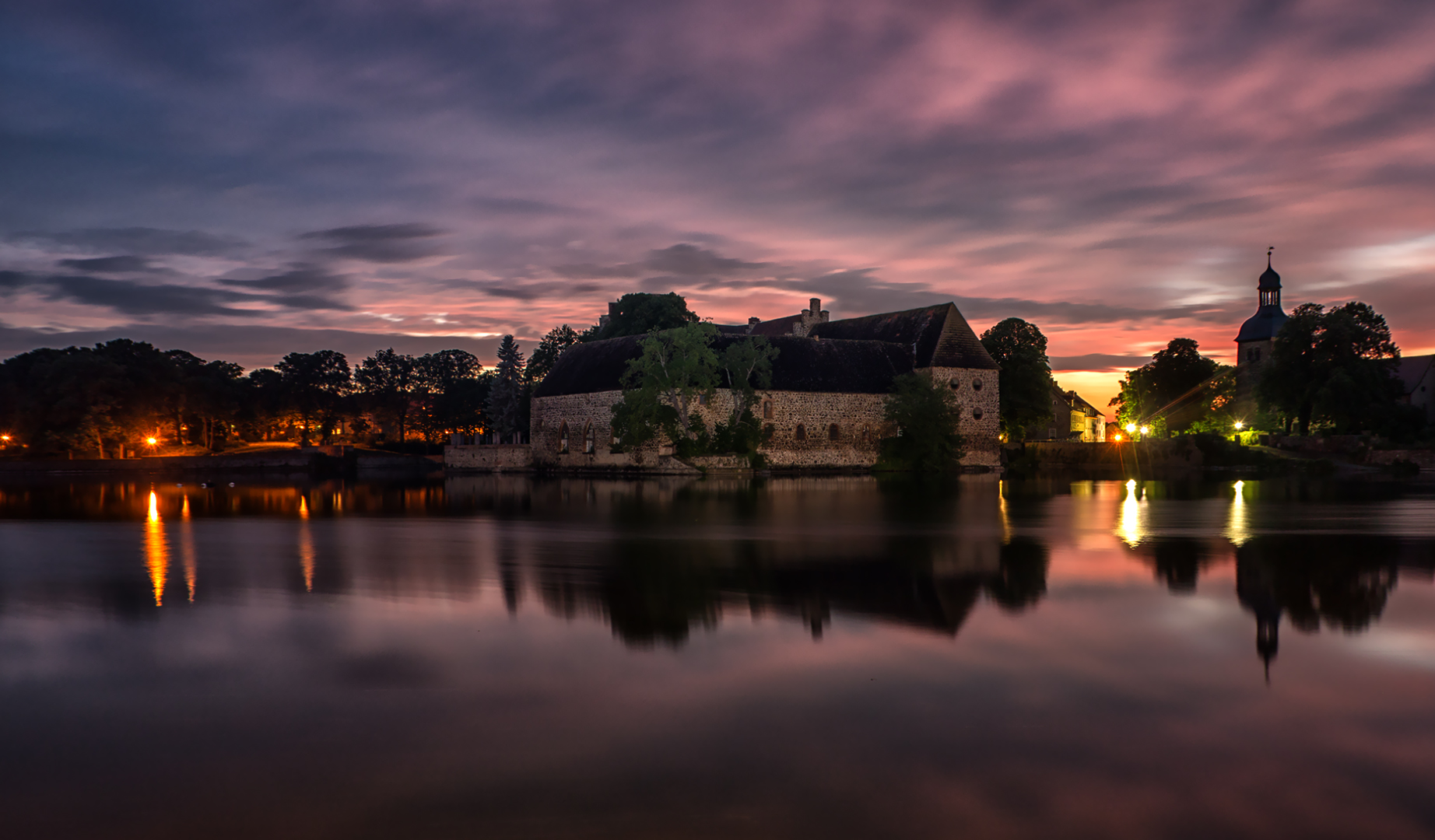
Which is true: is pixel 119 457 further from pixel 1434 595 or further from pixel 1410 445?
pixel 1410 445

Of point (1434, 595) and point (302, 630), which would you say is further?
point (1434, 595)

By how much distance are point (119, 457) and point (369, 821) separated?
65.7m

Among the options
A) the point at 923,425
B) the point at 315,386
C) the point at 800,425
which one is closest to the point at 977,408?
the point at 923,425

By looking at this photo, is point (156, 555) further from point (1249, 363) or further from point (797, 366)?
point (1249, 363)

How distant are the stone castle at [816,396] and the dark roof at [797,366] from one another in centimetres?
6

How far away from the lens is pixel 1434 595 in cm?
994

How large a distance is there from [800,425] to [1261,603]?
133ft

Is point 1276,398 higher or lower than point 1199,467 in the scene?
higher

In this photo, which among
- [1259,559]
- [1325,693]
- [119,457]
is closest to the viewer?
[1325,693]

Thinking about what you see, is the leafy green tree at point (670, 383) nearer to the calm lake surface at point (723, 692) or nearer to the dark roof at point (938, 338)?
the dark roof at point (938, 338)

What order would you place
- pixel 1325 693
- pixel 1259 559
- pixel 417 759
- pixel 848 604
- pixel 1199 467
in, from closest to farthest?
pixel 417 759 → pixel 1325 693 → pixel 848 604 → pixel 1259 559 → pixel 1199 467

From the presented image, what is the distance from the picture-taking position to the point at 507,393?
231ft

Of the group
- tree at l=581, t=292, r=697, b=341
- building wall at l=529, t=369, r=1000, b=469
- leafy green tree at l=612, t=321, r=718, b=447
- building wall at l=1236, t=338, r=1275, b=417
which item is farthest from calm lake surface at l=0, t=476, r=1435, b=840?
building wall at l=1236, t=338, r=1275, b=417

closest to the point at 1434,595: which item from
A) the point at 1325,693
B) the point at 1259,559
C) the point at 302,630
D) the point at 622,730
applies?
the point at 1259,559
